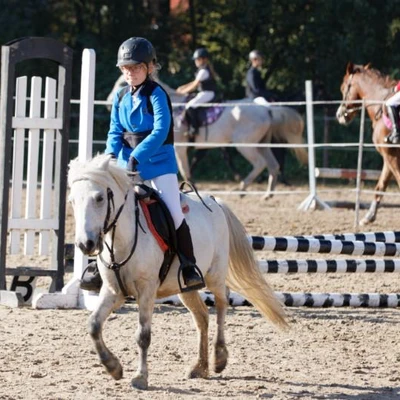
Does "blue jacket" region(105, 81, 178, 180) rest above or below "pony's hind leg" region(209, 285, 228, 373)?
above

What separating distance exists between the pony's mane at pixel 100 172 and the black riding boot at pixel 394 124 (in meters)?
8.00

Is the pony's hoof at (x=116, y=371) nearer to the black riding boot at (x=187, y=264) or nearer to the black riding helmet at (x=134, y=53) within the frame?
the black riding boot at (x=187, y=264)

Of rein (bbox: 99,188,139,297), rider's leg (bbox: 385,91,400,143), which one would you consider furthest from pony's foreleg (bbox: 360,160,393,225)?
rein (bbox: 99,188,139,297)

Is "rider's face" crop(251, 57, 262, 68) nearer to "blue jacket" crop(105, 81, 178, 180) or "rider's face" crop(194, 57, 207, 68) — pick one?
"rider's face" crop(194, 57, 207, 68)

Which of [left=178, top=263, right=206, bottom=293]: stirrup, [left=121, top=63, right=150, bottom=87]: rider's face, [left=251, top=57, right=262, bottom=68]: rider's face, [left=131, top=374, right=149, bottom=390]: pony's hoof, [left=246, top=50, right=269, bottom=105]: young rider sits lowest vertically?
[left=131, top=374, right=149, bottom=390]: pony's hoof

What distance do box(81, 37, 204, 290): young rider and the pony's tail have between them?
2.13 ft

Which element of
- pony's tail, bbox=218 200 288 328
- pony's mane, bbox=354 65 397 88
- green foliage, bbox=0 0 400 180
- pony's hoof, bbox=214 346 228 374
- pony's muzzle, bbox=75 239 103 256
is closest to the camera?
pony's muzzle, bbox=75 239 103 256

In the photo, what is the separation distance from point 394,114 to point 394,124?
125mm

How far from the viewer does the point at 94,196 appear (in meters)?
5.46

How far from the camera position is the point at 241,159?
2433 cm

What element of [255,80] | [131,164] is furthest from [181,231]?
[255,80]

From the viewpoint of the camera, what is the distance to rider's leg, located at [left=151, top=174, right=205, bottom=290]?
608 cm

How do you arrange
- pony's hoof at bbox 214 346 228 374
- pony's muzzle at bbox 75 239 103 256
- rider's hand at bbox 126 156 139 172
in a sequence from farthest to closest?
pony's hoof at bbox 214 346 228 374
rider's hand at bbox 126 156 139 172
pony's muzzle at bbox 75 239 103 256

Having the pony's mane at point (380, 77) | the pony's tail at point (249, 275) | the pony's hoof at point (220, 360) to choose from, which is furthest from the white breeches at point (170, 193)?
the pony's mane at point (380, 77)
